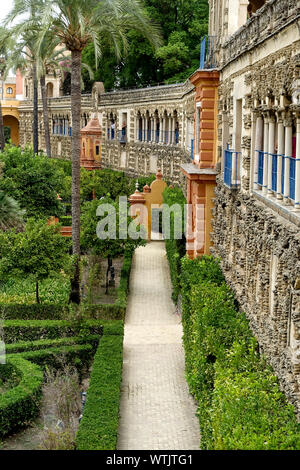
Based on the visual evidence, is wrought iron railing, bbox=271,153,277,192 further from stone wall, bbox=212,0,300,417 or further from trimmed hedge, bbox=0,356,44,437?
trimmed hedge, bbox=0,356,44,437

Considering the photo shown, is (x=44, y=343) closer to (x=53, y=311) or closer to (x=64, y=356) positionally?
(x=64, y=356)

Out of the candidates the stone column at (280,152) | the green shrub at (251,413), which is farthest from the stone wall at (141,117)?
the green shrub at (251,413)

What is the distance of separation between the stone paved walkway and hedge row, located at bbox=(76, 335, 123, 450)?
595mm

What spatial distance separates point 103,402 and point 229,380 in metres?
4.56

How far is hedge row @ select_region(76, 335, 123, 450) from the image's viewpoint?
13688 millimetres

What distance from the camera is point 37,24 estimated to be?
2525 centimetres

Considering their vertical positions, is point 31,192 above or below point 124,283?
above

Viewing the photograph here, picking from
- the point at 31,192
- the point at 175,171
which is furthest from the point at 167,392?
the point at 175,171

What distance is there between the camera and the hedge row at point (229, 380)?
9.88m

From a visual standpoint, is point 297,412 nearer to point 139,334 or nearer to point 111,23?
point 139,334

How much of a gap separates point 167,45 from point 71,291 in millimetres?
34010

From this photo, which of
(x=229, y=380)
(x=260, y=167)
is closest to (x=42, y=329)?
(x=260, y=167)

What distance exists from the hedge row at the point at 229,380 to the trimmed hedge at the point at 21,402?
340 cm

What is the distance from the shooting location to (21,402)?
633 inches
